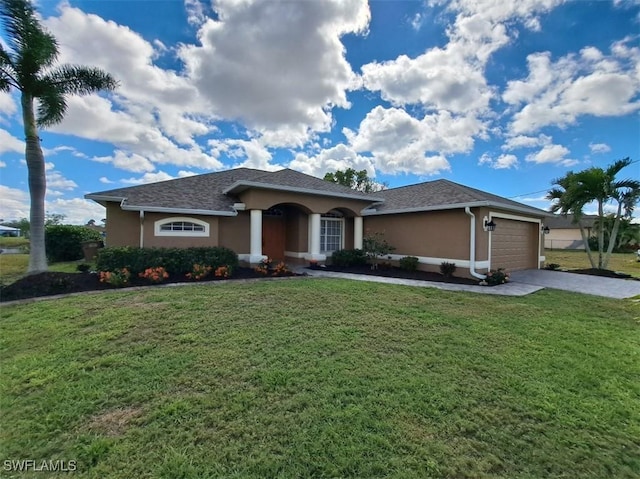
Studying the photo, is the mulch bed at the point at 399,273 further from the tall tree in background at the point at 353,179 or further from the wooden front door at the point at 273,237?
the tall tree in background at the point at 353,179

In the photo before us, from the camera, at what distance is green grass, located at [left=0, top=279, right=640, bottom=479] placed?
7.95 ft

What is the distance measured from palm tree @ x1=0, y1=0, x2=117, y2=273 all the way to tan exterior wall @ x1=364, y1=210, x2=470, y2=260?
43.0 feet

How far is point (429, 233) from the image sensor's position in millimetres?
12344

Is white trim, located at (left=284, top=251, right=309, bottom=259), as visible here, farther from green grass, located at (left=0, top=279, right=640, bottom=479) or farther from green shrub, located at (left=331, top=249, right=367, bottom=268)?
green grass, located at (left=0, top=279, right=640, bottom=479)

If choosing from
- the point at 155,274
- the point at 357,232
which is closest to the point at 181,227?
the point at 155,274

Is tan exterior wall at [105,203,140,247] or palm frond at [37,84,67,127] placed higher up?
palm frond at [37,84,67,127]

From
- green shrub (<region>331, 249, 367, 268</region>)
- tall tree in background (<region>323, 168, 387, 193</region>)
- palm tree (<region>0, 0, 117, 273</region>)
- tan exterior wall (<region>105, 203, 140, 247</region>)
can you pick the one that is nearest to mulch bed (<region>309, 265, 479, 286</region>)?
green shrub (<region>331, 249, 367, 268</region>)

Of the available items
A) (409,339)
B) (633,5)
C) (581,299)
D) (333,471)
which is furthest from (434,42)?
Result: (333,471)

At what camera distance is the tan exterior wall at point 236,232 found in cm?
1266

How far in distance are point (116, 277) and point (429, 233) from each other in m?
11.5

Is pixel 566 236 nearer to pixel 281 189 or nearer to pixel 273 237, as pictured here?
pixel 273 237

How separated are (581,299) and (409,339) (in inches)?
268

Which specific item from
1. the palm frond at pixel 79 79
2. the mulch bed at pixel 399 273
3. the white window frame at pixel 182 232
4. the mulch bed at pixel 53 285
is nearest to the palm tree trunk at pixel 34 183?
the palm frond at pixel 79 79

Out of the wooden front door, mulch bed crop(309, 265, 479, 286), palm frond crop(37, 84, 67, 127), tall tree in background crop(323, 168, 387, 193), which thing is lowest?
mulch bed crop(309, 265, 479, 286)
